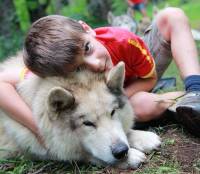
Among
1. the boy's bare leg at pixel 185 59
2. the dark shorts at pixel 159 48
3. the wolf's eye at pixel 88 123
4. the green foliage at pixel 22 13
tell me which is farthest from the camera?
the green foliage at pixel 22 13

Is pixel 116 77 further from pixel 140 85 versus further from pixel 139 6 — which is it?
pixel 139 6

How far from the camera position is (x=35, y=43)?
3.30 m

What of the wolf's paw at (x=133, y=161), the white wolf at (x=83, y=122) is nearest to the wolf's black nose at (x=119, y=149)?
the white wolf at (x=83, y=122)

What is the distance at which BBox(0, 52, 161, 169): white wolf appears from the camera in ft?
10.2

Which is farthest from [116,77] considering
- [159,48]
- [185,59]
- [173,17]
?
[159,48]

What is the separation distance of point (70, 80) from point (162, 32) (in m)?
1.47

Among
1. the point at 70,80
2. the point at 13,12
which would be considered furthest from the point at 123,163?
the point at 13,12

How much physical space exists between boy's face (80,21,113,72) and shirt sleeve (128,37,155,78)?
45 centimetres

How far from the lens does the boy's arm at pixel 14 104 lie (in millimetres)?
3452

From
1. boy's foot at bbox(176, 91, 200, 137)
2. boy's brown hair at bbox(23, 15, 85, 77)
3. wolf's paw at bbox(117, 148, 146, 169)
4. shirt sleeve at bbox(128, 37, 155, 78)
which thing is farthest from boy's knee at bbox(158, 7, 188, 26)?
wolf's paw at bbox(117, 148, 146, 169)

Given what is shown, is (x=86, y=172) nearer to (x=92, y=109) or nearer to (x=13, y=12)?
(x=92, y=109)

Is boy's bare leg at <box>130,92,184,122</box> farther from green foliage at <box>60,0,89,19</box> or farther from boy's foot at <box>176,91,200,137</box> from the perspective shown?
green foliage at <box>60,0,89,19</box>

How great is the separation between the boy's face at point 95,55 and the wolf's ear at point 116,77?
0.36 feet

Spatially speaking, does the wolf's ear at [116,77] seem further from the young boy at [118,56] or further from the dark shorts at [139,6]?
the dark shorts at [139,6]
